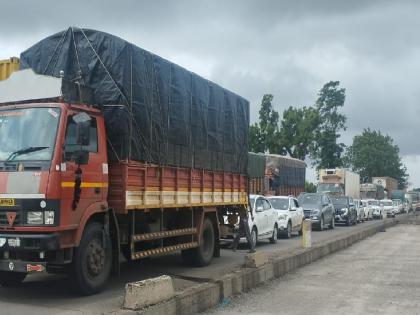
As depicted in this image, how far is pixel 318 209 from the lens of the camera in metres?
26.0

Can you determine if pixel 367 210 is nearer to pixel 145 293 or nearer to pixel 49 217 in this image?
pixel 145 293

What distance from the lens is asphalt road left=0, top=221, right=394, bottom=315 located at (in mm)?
7340

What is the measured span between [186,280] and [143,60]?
12.5 ft

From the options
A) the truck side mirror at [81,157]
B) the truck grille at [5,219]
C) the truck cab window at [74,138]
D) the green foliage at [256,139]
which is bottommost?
the truck grille at [5,219]

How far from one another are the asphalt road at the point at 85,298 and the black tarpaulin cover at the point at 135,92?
2077 millimetres

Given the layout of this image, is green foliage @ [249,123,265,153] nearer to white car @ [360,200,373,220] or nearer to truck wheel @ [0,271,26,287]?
white car @ [360,200,373,220]

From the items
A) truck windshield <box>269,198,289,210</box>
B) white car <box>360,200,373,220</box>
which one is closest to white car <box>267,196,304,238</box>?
truck windshield <box>269,198,289,210</box>

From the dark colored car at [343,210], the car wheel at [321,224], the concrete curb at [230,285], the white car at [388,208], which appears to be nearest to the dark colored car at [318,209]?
the car wheel at [321,224]

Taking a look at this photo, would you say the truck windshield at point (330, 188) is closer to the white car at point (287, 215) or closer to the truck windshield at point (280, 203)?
the white car at point (287, 215)

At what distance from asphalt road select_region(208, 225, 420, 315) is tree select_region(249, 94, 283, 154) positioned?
1761 inches

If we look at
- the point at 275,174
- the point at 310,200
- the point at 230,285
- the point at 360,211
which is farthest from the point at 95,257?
the point at 360,211

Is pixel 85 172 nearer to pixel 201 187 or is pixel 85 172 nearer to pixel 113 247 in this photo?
pixel 113 247

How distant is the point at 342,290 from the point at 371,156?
88.6m

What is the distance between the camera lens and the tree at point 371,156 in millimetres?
95125
